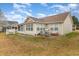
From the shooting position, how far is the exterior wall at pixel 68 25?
569 centimetres

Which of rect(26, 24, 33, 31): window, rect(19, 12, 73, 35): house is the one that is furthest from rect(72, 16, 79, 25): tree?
rect(26, 24, 33, 31): window

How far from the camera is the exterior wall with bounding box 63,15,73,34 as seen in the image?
5691mm

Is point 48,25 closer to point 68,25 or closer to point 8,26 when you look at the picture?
point 68,25

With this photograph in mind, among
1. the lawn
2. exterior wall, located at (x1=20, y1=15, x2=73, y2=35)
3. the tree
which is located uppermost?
the tree

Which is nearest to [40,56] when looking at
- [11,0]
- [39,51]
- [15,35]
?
[39,51]

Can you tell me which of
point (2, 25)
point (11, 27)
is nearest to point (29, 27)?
point (11, 27)

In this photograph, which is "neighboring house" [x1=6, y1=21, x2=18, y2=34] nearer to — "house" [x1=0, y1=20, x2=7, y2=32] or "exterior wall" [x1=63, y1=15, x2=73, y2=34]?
"house" [x1=0, y1=20, x2=7, y2=32]

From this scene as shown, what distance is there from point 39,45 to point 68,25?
44 centimetres

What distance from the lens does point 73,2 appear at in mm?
5633

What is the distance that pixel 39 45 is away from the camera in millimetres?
5695

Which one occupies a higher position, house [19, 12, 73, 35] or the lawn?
house [19, 12, 73, 35]

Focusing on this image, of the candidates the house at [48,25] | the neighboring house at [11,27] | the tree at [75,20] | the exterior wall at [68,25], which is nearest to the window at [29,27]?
the house at [48,25]

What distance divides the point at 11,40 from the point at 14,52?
0.53 ft

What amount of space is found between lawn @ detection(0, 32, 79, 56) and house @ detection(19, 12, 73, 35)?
0.07 m
